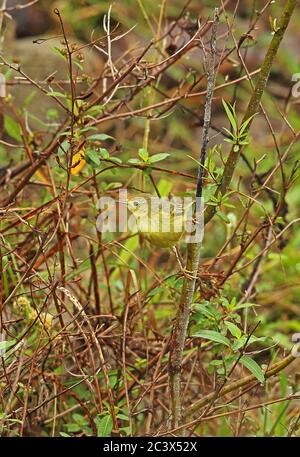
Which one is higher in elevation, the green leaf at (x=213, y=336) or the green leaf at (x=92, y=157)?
the green leaf at (x=92, y=157)

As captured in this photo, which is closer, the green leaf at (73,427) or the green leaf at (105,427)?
the green leaf at (105,427)

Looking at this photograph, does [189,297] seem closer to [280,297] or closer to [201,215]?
[201,215]

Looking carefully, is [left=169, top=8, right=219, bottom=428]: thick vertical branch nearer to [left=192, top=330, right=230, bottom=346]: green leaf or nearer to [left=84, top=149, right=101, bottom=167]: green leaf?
[left=192, top=330, right=230, bottom=346]: green leaf

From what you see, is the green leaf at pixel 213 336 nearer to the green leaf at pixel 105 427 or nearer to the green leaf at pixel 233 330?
the green leaf at pixel 233 330

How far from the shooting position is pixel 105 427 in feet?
5.13

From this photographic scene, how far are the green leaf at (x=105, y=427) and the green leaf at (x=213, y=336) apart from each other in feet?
0.79

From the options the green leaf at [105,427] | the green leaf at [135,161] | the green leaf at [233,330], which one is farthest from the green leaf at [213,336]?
the green leaf at [135,161]

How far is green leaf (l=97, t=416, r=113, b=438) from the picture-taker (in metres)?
1.56

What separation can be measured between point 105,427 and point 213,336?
273 mm

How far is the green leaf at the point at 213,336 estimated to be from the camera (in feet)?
4.86

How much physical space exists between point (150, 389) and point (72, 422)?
11.3 inches

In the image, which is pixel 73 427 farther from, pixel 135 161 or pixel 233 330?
pixel 135 161

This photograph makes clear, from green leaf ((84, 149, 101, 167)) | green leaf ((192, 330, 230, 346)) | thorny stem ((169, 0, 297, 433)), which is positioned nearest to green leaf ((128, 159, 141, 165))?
green leaf ((84, 149, 101, 167))
